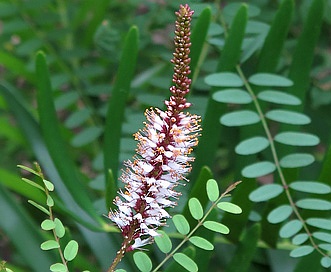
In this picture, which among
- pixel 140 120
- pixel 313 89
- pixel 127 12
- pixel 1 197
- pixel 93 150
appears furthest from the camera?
pixel 127 12

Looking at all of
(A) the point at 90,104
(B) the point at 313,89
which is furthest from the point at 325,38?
(A) the point at 90,104

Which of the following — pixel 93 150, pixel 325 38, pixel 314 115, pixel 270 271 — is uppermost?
pixel 325 38

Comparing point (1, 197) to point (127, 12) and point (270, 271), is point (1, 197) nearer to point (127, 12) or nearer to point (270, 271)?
point (270, 271)

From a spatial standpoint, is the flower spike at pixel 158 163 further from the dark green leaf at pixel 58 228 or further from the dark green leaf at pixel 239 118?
the dark green leaf at pixel 239 118

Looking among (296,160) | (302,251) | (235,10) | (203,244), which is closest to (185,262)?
(203,244)

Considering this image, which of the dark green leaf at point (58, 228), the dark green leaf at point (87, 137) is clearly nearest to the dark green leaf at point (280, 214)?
the dark green leaf at point (58, 228)

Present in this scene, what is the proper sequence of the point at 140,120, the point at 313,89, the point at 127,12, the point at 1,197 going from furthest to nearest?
1. the point at 127,12
2. the point at 313,89
3. the point at 140,120
4. the point at 1,197

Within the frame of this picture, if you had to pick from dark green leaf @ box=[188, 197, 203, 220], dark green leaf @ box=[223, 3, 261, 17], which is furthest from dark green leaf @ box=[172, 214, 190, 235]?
dark green leaf @ box=[223, 3, 261, 17]
